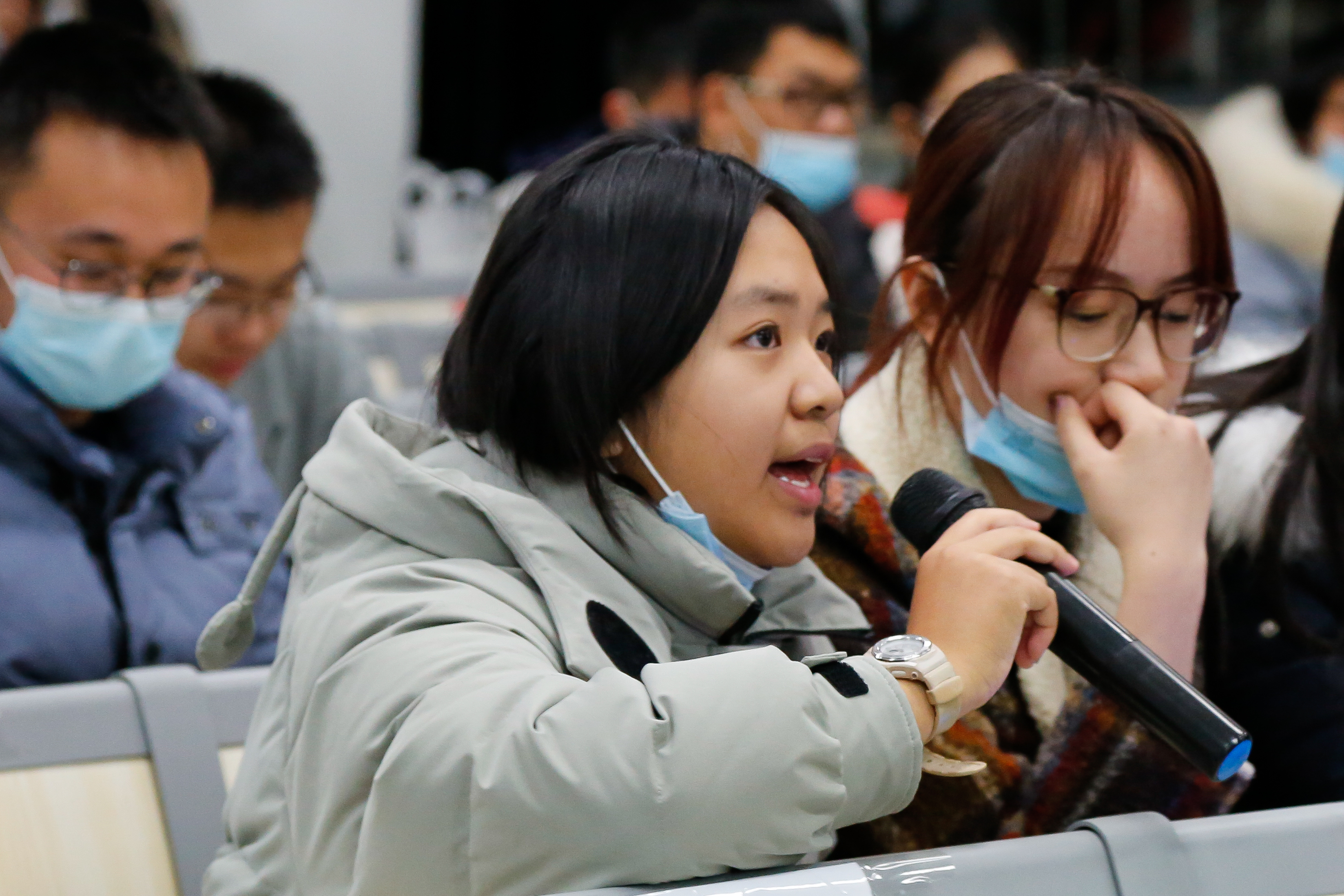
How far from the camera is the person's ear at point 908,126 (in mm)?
5023

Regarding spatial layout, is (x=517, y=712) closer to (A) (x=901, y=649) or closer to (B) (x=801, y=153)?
(A) (x=901, y=649)

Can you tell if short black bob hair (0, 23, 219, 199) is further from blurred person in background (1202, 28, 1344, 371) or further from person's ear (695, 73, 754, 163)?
blurred person in background (1202, 28, 1344, 371)

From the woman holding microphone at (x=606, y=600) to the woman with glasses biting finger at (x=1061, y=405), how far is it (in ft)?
0.82

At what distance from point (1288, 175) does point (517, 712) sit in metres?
4.87

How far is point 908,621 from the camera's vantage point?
1.39 metres

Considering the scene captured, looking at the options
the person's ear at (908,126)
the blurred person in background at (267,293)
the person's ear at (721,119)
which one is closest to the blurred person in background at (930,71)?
the person's ear at (908,126)

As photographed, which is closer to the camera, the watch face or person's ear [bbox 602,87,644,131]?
the watch face

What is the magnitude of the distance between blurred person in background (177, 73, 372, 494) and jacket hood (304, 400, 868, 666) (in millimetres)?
1695

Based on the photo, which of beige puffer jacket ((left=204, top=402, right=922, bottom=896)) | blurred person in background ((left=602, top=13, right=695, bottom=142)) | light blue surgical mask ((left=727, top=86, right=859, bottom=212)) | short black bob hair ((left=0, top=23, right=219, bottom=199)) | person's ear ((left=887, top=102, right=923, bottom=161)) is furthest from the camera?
blurred person in background ((left=602, top=13, right=695, bottom=142))

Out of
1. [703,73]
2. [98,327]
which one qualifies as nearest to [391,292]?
[703,73]

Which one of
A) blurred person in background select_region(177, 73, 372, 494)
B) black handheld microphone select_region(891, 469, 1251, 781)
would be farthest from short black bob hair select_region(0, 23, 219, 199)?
black handheld microphone select_region(891, 469, 1251, 781)

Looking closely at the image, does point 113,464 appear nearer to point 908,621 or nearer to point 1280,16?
point 908,621

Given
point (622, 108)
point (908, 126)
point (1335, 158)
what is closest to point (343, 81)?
point (622, 108)

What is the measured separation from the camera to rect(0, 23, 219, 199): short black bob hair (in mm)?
2459
